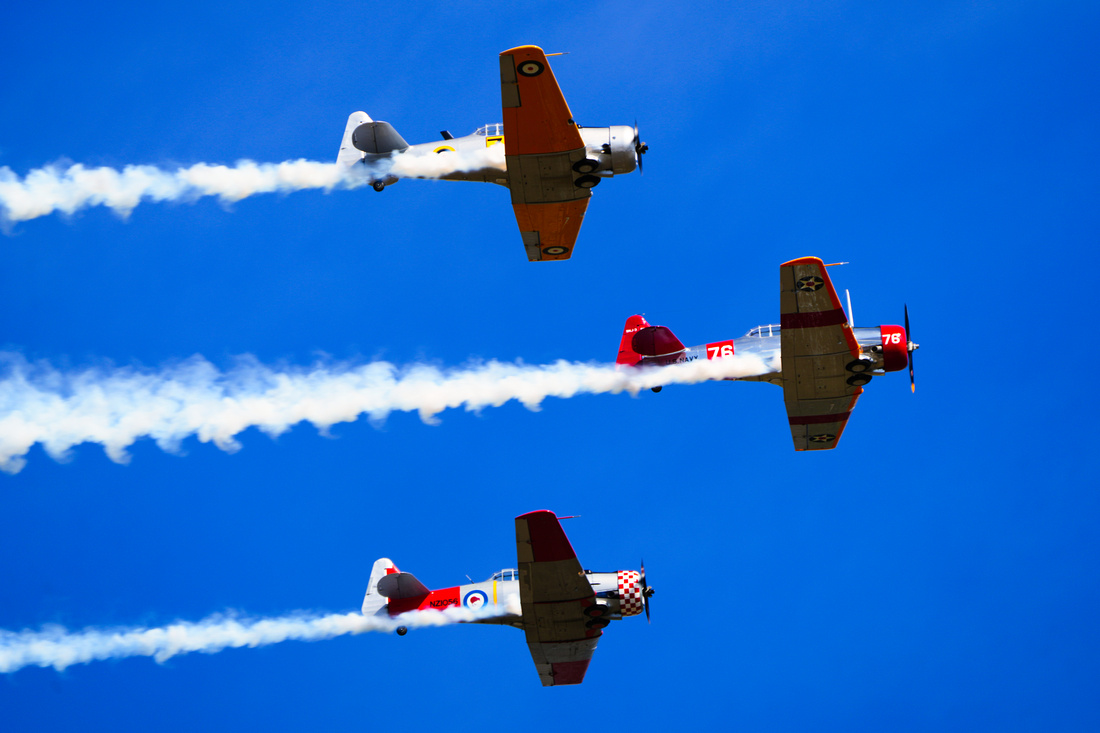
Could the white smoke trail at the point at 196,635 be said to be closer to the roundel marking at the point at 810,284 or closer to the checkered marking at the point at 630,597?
the checkered marking at the point at 630,597

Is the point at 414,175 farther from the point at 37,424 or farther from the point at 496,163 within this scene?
the point at 37,424

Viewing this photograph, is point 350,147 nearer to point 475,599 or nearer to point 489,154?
point 489,154

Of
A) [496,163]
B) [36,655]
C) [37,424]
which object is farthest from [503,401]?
[36,655]

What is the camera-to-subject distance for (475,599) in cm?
2667

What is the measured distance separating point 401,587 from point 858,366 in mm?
12376

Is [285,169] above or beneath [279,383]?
above

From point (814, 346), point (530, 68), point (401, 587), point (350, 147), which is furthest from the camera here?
point (401, 587)

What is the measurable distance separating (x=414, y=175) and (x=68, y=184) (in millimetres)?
7985

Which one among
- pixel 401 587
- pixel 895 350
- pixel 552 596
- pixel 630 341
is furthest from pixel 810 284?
pixel 401 587

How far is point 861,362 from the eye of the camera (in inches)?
991

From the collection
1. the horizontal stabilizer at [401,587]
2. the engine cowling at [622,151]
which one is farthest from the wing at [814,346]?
the horizontal stabilizer at [401,587]

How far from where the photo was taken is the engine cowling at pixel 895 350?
25.6 m

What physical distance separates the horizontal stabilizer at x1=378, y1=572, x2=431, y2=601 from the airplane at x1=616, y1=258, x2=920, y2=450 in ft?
25.2

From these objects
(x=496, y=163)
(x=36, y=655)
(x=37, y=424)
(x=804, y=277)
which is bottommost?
(x=36, y=655)
